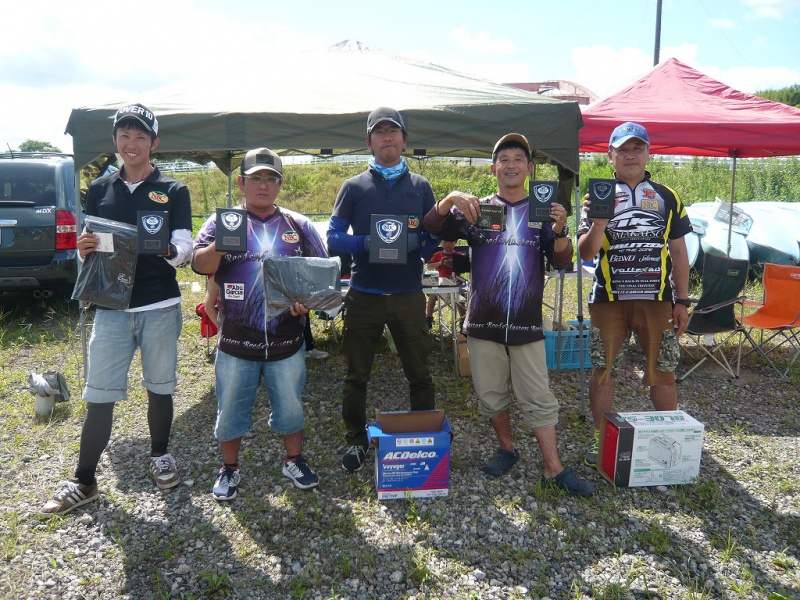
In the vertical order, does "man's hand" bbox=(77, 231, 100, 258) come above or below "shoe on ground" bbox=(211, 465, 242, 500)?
above

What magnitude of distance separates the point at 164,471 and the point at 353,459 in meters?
1.10

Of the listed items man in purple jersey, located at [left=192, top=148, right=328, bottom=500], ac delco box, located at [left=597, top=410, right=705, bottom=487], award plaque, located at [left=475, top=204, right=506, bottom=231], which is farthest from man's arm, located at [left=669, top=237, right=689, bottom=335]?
man in purple jersey, located at [left=192, top=148, right=328, bottom=500]

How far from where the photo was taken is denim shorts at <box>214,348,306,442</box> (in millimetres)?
2988

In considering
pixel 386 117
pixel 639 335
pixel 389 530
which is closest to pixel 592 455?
pixel 639 335

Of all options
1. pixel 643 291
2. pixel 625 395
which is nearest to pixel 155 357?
pixel 643 291

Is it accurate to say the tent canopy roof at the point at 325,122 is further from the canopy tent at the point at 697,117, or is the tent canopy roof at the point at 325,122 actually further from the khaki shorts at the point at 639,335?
the canopy tent at the point at 697,117

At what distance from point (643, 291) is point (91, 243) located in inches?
123

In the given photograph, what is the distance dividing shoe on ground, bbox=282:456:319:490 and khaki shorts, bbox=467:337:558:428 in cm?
108

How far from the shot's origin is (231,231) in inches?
105

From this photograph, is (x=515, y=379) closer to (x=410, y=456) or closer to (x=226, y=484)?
(x=410, y=456)

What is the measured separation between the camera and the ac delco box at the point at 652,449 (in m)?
3.29

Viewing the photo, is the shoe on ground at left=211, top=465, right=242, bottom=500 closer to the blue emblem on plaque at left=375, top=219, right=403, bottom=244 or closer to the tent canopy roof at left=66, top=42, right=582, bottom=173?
the blue emblem on plaque at left=375, top=219, right=403, bottom=244

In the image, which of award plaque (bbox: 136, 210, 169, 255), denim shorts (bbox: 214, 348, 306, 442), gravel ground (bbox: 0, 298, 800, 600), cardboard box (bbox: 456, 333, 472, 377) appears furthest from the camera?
cardboard box (bbox: 456, 333, 472, 377)

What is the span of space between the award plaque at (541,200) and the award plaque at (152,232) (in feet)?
6.11
